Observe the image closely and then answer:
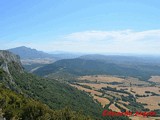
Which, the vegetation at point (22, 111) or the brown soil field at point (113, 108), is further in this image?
the brown soil field at point (113, 108)

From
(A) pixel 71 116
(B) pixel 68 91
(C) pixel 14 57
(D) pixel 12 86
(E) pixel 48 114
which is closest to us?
(E) pixel 48 114

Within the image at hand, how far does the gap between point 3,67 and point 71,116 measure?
5396cm

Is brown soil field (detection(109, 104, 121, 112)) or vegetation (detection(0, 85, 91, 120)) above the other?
vegetation (detection(0, 85, 91, 120))

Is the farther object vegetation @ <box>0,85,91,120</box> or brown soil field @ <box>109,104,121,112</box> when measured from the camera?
brown soil field @ <box>109,104,121,112</box>

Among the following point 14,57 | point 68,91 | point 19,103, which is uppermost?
point 14,57

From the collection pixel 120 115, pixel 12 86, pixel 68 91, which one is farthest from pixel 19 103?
pixel 68 91

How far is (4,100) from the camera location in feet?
226

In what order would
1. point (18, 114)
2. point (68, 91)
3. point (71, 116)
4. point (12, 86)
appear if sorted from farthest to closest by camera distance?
point (68, 91), point (12, 86), point (71, 116), point (18, 114)

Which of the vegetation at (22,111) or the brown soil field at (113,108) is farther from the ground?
the vegetation at (22,111)

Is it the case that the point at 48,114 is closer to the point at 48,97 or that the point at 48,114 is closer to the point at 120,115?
the point at 48,97

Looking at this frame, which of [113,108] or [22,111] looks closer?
[22,111]

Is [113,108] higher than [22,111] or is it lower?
lower

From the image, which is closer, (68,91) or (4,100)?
(4,100)

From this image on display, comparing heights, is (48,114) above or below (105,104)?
above
